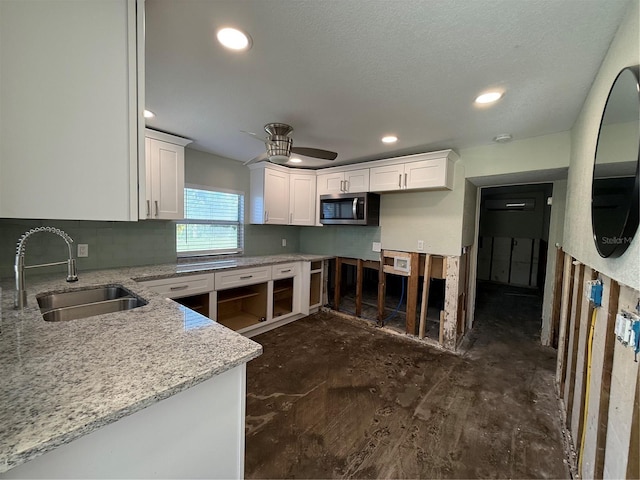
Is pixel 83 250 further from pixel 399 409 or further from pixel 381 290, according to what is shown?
pixel 381 290

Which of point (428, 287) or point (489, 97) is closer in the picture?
point (489, 97)

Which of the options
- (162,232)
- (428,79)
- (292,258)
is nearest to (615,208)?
(428,79)

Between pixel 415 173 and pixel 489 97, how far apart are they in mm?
1227

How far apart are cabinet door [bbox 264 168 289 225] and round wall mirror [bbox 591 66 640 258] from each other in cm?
324

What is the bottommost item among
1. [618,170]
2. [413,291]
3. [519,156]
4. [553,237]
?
[413,291]

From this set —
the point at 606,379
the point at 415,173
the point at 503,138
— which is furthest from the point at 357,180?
the point at 606,379

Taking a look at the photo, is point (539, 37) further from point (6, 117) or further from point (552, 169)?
point (6, 117)

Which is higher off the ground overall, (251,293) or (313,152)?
(313,152)

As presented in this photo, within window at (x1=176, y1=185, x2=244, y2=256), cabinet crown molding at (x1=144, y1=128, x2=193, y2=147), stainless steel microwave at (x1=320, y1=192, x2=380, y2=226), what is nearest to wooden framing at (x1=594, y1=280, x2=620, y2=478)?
stainless steel microwave at (x1=320, y1=192, x2=380, y2=226)

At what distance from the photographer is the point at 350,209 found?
11.7 feet

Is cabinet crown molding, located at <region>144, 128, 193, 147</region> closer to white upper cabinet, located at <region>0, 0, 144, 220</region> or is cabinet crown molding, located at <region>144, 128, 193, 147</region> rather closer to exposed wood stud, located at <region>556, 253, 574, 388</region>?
white upper cabinet, located at <region>0, 0, 144, 220</region>

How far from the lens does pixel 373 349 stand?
2.99 m

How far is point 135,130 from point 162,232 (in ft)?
7.81

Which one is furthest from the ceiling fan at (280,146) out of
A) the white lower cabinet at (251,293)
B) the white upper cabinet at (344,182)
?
the white lower cabinet at (251,293)
